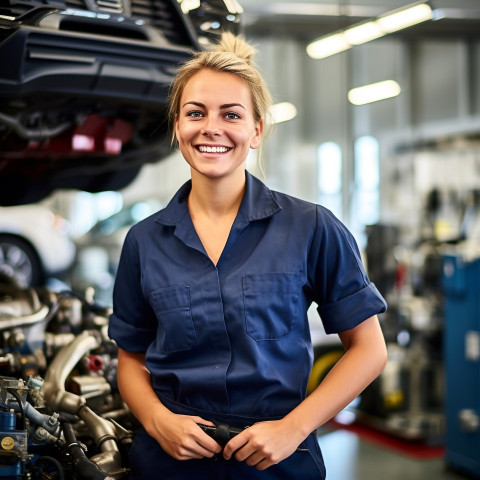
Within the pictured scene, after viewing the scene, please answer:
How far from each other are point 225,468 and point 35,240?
4.55 meters

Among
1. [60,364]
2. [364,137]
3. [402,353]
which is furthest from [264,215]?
[364,137]

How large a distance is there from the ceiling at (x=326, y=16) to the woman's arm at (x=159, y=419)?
6.30 meters

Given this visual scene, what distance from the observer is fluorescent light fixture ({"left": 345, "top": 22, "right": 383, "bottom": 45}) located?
499 cm

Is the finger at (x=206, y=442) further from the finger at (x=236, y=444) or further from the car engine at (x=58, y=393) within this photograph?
the car engine at (x=58, y=393)

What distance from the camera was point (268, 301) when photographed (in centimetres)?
139

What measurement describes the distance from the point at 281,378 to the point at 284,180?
9034 mm

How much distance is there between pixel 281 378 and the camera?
1.38 m

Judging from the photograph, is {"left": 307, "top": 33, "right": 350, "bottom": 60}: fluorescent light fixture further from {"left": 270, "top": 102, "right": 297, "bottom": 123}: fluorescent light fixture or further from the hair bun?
the hair bun

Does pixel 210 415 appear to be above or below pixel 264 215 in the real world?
below

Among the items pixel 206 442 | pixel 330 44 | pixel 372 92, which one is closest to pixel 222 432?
pixel 206 442

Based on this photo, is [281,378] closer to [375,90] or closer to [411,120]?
[375,90]

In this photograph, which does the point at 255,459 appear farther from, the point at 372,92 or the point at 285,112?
the point at 285,112

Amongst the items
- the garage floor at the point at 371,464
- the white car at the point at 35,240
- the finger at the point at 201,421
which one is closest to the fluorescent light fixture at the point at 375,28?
the white car at the point at 35,240

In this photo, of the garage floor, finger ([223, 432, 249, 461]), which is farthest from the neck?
the garage floor
